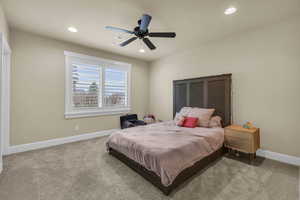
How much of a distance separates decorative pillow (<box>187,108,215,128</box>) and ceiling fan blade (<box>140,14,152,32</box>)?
7.46 feet

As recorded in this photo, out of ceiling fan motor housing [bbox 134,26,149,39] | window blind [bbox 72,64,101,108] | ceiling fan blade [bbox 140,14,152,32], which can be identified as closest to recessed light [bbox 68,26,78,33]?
window blind [bbox 72,64,101,108]

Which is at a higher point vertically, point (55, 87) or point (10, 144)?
point (55, 87)

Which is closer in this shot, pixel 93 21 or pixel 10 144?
pixel 93 21

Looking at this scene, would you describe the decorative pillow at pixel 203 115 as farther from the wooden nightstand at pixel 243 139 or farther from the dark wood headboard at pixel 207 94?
the wooden nightstand at pixel 243 139

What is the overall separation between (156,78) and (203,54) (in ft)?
6.56

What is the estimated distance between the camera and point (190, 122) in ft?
10.3

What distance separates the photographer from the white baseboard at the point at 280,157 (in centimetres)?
243

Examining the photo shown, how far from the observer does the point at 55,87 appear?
3.42 meters

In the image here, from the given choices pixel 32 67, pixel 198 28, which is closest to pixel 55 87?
pixel 32 67

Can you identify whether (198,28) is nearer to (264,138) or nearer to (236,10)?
(236,10)

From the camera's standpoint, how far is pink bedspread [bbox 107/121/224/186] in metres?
1.72

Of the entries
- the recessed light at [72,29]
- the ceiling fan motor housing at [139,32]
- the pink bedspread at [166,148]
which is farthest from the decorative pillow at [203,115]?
the recessed light at [72,29]

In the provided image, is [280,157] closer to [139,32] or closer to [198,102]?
[198,102]

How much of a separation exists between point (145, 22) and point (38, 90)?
3.06m
